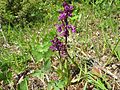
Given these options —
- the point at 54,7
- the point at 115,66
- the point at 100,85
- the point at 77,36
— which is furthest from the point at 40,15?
the point at 100,85

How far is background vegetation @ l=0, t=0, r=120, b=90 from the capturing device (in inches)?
101

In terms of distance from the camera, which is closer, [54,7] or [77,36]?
[77,36]

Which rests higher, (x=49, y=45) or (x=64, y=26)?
(x=64, y=26)

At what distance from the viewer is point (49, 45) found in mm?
2596

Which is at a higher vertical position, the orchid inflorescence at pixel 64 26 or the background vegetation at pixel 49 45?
the orchid inflorescence at pixel 64 26

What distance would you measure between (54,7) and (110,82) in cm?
173

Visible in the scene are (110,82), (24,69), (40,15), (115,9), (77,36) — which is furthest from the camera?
(40,15)

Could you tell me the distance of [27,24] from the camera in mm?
3836

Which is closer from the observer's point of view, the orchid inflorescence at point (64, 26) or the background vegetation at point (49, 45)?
the orchid inflorescence at point (64, 26)

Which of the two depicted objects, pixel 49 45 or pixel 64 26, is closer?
pixel 64 26

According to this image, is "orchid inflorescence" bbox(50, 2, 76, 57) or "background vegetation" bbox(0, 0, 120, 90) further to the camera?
"background vegetation" bbox(0, 0, 120, 90)

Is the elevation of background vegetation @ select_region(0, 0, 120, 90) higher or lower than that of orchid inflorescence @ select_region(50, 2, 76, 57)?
lower

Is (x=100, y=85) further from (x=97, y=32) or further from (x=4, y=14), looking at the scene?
(x=4, y=14)

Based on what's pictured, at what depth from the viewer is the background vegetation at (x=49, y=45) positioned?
8.44ft
